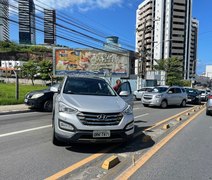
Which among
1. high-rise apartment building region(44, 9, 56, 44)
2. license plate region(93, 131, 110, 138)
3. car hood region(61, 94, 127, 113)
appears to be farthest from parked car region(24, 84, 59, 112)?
license plate region(93, 131, 110, 138)

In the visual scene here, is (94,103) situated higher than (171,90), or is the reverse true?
(94,103)

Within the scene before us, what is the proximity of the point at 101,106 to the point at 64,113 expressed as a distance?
832mm

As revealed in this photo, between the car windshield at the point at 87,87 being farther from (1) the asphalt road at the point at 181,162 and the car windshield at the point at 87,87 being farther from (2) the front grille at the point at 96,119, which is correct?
(1) the asphalt road at the point at 181,162

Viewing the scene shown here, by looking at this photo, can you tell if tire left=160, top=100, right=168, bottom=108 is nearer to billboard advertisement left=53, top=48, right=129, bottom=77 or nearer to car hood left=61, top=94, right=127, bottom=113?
car hood left=61, top=94, right=127, bottom=113

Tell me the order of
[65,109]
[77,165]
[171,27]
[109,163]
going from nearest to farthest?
1. [109,163]
2. [77,165]
3. [65,109]
4. [171,27]

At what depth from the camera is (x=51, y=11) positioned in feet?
63.1

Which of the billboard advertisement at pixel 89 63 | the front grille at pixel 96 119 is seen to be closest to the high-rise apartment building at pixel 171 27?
the billboard advertisement at pixel 89 63

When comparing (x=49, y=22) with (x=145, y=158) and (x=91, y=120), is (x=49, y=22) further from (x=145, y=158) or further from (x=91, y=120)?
(x=145, y=158)

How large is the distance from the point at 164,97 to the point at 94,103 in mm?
15000

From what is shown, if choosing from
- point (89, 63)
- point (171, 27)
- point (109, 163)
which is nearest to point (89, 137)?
point (109, 163)

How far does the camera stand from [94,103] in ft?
21.2

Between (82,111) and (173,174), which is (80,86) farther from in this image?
(173,174)

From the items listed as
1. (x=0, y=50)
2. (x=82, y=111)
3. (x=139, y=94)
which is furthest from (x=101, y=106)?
(x=0, y=50)

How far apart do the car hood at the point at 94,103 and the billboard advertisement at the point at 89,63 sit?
1104 inches
